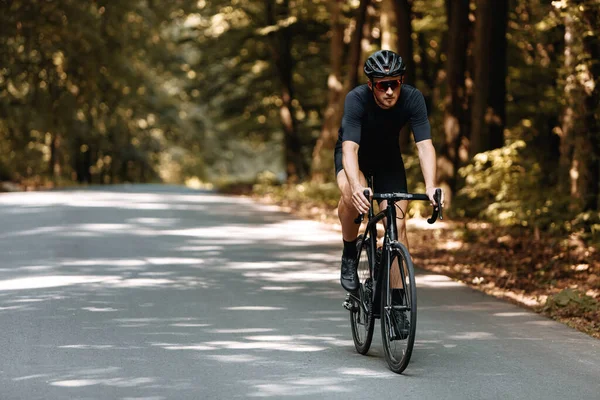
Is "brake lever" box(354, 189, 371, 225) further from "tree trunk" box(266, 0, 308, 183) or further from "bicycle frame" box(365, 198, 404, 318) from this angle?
"tree trunk" box(266, 0, 308, 183)

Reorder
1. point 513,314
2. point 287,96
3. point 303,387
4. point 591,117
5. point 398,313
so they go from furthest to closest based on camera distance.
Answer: point 287,96
point 591,117
point 513,314
point 398,313
point 303,387

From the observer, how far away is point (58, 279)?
10.9 m

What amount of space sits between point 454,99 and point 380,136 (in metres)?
→ 13.2

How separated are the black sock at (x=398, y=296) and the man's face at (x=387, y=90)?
4.14 feet

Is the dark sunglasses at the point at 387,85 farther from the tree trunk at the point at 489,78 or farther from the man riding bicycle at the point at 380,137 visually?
the tree trunk at the point at 489,78

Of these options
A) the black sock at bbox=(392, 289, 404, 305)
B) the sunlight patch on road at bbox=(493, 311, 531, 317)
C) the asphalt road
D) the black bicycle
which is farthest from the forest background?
the black sock at bbox=(392, 289, 404, 305)

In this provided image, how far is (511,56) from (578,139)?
13.5m

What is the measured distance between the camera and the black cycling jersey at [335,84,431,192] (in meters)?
6.93

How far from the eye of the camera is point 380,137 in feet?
23.5

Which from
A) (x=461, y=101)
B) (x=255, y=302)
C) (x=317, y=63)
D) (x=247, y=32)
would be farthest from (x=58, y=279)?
(x=317, y=63)

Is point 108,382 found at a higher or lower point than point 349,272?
lower

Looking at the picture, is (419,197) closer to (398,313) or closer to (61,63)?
→ (398,313)

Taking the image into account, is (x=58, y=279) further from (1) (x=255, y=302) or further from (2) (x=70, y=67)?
(2) (x=70, y=67)

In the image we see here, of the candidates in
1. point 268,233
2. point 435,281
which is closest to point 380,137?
point 435,281
